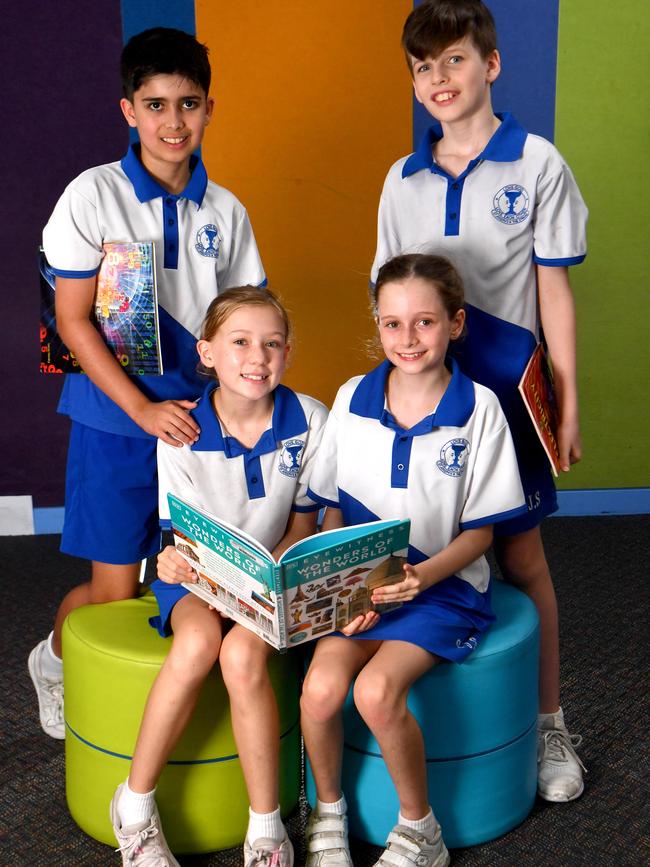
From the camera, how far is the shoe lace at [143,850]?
1.63 metres

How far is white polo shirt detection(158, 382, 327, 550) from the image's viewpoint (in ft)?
5.88

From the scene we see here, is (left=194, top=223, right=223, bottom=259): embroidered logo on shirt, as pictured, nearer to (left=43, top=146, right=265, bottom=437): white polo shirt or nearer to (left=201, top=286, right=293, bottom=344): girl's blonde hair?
(left=43, top=146, right=265, bottom=437): white polo shirt

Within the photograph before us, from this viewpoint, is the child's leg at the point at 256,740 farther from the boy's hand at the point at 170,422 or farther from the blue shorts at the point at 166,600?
the boy's hand at the point at 170,422

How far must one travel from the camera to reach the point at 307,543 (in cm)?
155

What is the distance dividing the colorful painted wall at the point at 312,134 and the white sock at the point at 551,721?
1.66 meters

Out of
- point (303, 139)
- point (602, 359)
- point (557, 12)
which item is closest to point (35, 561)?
point (303, 139)

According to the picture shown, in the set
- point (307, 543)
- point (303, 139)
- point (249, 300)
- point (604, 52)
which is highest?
point (604, 52)

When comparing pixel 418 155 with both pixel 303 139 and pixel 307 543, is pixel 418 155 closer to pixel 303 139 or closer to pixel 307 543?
pixel 307 543

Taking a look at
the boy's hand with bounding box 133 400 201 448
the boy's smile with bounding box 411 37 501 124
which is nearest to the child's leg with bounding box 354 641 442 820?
the boy's hand with bounding box 133 400 201 448

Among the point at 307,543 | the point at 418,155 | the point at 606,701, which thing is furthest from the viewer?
the point at 606,701

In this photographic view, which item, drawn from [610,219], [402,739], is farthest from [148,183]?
[610,219]

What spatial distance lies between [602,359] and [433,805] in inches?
85.2

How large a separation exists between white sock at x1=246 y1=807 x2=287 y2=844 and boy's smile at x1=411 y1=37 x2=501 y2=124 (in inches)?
49.7

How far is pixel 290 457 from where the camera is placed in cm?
181
